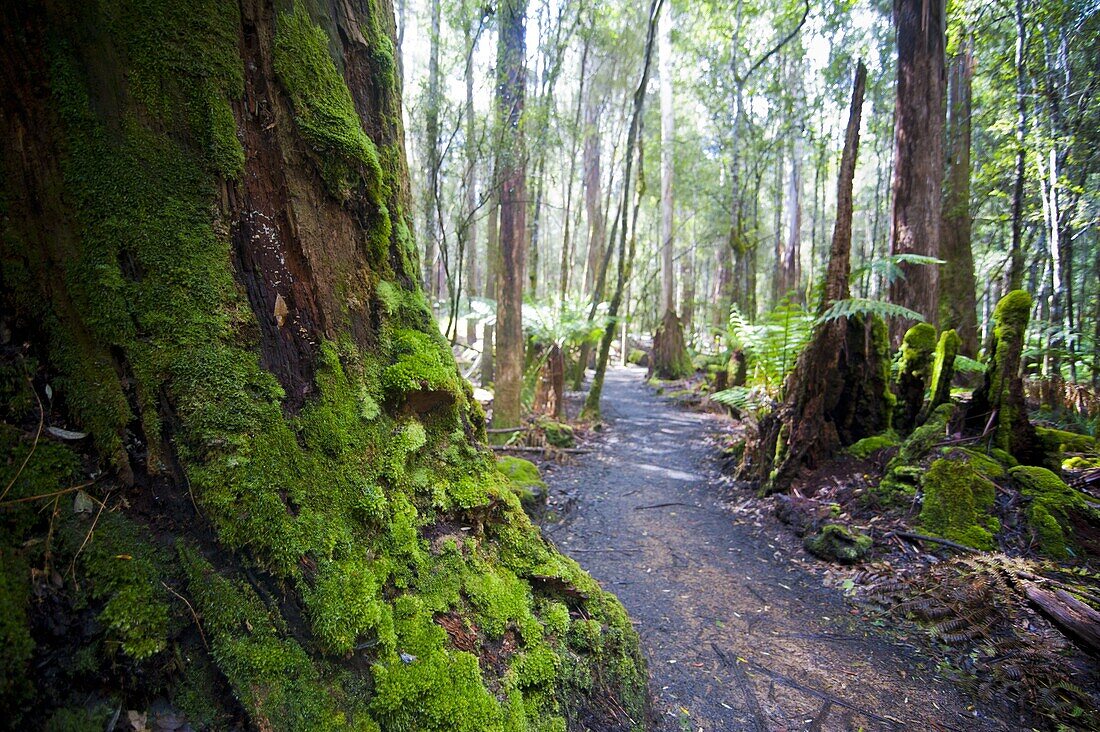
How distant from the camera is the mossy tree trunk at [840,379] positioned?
5.48 metres

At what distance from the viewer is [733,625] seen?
A: 338cm

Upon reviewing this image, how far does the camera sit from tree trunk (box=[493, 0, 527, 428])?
294 inches

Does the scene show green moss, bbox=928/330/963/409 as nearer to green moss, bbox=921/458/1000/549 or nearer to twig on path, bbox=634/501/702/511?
green moss, bbox=921/458/1000/549

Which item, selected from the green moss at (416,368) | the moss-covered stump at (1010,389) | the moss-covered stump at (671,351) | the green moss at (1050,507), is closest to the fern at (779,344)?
the moss-covered stump at (1010,389)

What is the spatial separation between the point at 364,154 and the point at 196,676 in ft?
5.92

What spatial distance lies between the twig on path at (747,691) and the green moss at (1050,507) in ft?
7.91

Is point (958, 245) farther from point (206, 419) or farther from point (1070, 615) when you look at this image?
point (206, 419)

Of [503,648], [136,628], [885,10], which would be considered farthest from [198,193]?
[885,10]

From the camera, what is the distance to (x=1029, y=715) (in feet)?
8.09

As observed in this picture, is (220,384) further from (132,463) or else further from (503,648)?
(503,648)

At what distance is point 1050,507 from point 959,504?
512 millimetres

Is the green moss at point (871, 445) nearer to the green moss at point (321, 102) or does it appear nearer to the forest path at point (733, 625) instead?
the forest path at point (733, 625)

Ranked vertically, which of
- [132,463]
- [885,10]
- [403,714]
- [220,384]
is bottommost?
[403,714]

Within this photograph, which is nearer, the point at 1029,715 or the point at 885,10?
the point at 1029,715
